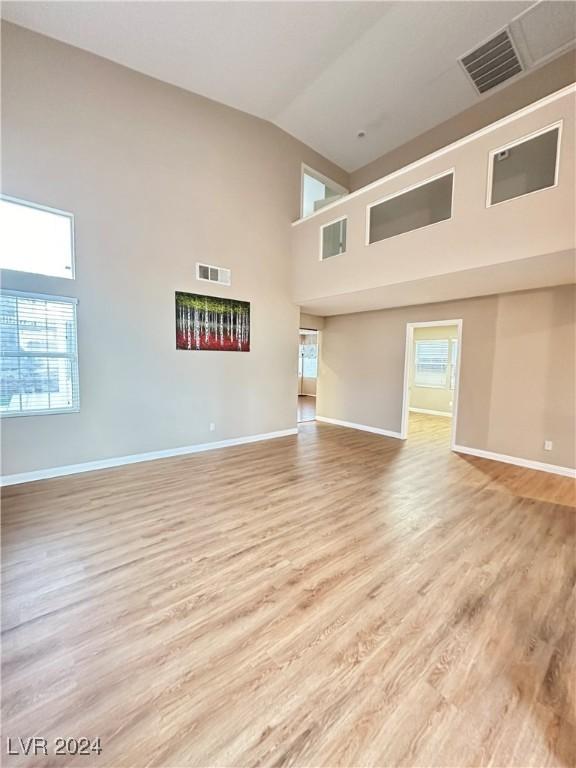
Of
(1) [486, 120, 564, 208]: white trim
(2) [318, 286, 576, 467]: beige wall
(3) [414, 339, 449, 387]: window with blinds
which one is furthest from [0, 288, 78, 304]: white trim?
(3) [414, 339, 449, 387]: window with blinds

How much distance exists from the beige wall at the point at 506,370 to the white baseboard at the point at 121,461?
2752 millimetres

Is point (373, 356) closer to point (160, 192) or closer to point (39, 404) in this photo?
point (160, 192)

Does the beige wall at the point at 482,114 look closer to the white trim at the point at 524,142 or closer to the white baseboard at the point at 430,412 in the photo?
the white trim at the point at 524,142

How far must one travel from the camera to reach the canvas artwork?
4887 mm

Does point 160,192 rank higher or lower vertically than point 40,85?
lower

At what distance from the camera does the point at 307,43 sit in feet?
13.8

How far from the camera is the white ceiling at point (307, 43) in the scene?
3670 mm

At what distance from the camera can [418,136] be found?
6211mm

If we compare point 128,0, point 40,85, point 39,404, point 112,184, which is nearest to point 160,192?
point 112,184

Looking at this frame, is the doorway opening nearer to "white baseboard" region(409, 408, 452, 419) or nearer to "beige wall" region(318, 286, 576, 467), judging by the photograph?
"white baseboard" region(409, 408, 452, 419)

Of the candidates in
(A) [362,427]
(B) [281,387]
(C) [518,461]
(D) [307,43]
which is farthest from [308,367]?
(D) [307,43]

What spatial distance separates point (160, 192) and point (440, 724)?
230 inches

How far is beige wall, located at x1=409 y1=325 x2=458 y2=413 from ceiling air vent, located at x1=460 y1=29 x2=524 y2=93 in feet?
15.2

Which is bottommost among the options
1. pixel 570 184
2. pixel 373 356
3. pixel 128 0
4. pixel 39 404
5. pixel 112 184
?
pixel 39 404
